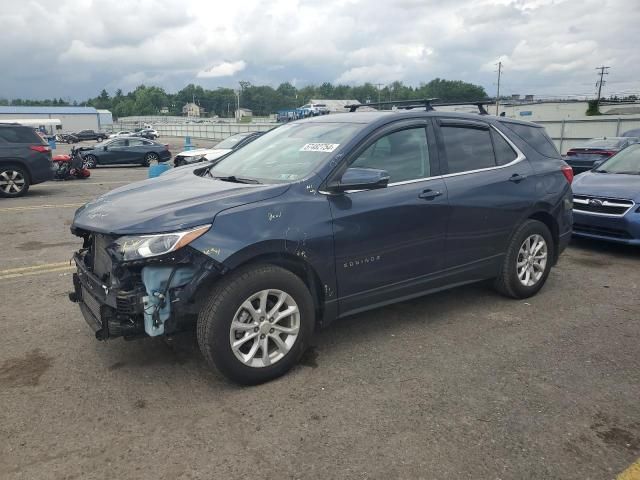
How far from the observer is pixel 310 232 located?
11.8 ft

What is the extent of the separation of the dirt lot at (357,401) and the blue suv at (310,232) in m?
0.36

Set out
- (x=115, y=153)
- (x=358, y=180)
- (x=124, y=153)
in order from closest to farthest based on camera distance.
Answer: (x=358, y=180)
(x=115, y=153)
(x=124, y=153)

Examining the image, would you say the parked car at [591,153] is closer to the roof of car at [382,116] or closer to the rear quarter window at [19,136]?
the roof of car at [382,116]

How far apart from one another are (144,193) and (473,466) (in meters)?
2.87

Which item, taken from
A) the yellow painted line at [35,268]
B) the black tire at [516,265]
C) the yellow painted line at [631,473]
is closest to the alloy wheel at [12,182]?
the yellow painted line at [35,268]

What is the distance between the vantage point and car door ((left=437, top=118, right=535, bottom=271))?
453 centimetres

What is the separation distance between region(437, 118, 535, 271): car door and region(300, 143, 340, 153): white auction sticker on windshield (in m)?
1.06

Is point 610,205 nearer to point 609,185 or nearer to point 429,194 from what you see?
point 609,185

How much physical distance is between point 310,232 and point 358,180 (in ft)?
1.64

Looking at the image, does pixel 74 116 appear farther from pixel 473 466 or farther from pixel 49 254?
pixel 473 466

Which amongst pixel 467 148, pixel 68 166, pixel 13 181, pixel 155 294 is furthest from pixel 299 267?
pixel 68 166

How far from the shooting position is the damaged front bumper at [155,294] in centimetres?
321

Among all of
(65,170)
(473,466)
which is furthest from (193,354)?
(65,170)

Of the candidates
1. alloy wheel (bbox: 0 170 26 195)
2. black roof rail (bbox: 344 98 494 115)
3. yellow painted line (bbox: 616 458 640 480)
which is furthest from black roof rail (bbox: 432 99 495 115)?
alloy wheel (bbox: 0 170 26 195)
